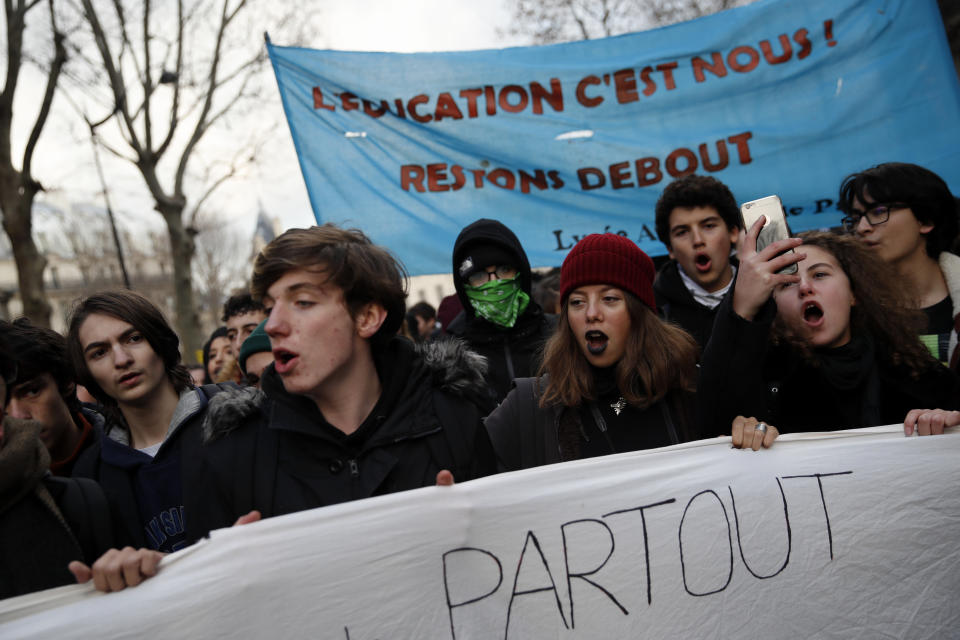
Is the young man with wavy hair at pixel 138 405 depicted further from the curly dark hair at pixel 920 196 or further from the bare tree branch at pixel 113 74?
the bare tree branch at pixel 113 74

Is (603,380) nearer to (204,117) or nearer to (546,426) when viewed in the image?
(546,426)

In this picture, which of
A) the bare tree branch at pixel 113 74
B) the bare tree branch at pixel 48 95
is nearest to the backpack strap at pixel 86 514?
the bare tree branch at pixel 48 95

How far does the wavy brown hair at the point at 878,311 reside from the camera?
219cm

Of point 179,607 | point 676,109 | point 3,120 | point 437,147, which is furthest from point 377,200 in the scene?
point 3,120

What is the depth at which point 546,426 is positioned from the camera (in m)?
2.15

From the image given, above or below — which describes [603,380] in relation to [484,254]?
below

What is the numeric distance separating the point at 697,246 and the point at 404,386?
1737 millimetres

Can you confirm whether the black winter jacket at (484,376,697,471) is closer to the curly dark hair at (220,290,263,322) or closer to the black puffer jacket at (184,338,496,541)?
the black puffer jacket at (184,338,496,541)

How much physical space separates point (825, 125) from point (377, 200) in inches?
104

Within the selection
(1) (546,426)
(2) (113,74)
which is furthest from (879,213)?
(2) (113,74)

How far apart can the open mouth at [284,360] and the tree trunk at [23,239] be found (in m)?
9.82

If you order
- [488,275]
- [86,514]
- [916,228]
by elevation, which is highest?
[488,275]

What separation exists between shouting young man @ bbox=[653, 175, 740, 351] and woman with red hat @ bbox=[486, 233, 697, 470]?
2.79 feet

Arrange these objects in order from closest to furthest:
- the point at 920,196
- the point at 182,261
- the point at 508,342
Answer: the point at 920,196 < the point at 508,342 < the point at 182,261
